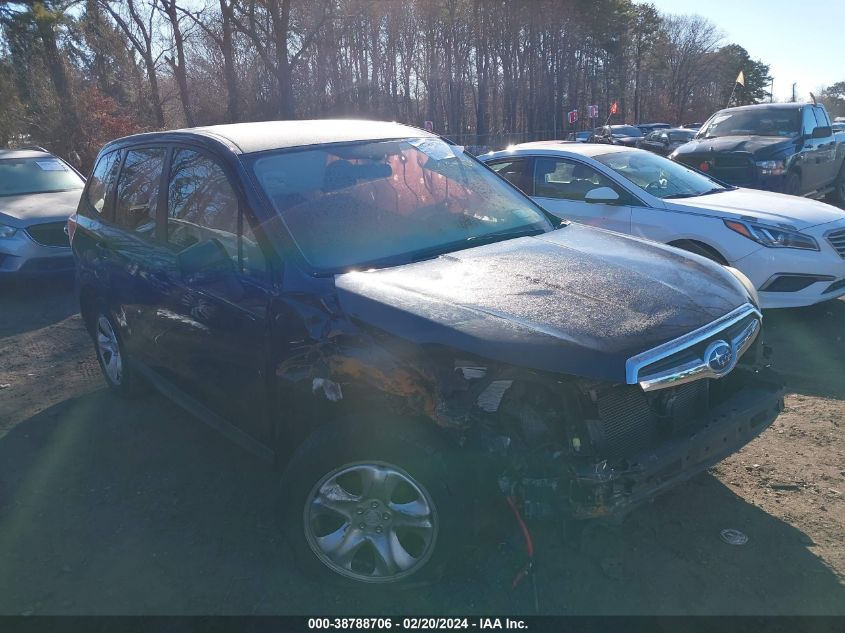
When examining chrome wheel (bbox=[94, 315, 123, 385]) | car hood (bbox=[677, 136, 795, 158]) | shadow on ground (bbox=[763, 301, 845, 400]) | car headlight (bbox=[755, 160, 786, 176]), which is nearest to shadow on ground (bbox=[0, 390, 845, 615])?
chrome wheel (bbox=[94, 315, 123, 385])

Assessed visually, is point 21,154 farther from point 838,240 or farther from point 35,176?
point 838,240

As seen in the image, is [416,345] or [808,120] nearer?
[416,345]

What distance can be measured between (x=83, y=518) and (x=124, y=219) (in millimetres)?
1958

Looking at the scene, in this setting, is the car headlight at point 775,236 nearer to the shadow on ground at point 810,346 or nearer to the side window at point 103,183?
the shadow on ground at point 810,346

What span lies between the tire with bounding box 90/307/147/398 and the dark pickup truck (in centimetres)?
874

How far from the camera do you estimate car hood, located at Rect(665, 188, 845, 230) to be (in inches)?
237

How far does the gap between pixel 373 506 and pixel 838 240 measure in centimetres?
534

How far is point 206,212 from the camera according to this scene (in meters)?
3.62

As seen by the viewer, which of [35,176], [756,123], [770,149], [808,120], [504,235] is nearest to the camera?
[504,235]

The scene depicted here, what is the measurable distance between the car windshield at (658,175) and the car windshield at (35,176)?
25.4 ft

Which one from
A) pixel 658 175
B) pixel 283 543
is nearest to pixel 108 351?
pixel 283 543

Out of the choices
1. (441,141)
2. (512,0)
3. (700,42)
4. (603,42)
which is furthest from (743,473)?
(700,42)

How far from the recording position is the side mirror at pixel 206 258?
10.3 feet

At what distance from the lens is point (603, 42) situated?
50.7 meters
